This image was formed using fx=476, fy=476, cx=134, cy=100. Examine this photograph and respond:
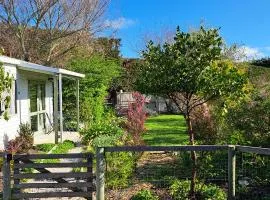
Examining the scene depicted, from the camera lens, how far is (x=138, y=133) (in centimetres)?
1418

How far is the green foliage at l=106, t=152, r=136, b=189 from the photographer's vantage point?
9.22 meters

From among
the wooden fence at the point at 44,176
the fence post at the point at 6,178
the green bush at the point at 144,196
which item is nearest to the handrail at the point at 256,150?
the green bush at the point at 144,196

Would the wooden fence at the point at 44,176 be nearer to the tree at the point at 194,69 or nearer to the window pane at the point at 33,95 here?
the tree at the point at 194,69

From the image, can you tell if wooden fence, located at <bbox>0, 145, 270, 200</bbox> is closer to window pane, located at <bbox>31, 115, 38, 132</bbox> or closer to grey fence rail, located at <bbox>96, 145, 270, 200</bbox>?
grey fence rail, located at <bbox>96, 145, 270, 200</bbox>

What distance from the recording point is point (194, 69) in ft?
26.7

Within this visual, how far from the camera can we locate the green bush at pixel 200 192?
8195 millimetres

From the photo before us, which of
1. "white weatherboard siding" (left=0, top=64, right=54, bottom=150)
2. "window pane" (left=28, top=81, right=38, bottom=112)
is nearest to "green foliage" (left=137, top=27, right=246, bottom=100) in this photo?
"white weatherboard siding" (left=0, top=64, right=54, bottom=150)

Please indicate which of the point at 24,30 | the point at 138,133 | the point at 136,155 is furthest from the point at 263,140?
the point at 24,30

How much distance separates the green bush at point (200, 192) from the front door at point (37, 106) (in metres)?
10.8

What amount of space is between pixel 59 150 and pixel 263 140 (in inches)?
255

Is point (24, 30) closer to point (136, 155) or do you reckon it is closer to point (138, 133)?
point (138, 133)

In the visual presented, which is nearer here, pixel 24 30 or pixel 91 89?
pixel 91 89

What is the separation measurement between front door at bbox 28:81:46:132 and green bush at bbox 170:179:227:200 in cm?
1083

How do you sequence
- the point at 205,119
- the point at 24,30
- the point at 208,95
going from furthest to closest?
the point at 24,30 < the point at 205,119 < the point at 208,95
